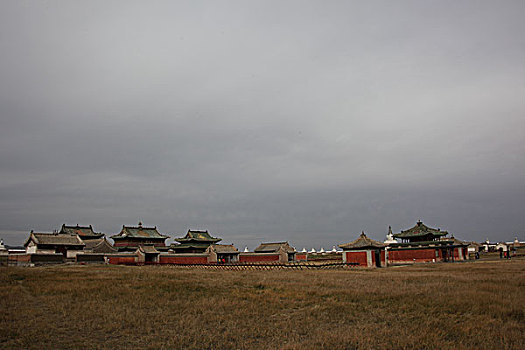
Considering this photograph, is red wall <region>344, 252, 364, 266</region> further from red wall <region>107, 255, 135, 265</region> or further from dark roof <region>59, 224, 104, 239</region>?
dark roof <region>59, 224, 104, 239</region>

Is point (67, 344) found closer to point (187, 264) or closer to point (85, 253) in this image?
point (187, 264)

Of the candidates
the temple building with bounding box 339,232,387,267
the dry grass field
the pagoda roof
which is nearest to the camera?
the dry grass field

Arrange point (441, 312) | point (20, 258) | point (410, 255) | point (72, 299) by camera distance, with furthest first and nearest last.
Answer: point (410, 255)
point (20, 258)
point (72, 299)
point (441, 312)

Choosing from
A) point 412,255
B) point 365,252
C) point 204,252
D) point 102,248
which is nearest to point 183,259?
point 204,252

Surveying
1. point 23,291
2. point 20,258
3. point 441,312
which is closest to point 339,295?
point 441,312

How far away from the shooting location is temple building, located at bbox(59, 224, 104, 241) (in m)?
78.9

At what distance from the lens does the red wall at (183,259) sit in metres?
58.2

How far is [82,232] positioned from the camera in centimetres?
8219

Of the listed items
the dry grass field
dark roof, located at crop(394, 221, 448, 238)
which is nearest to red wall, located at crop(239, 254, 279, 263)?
dark roof, located at crop(394, 221, 448, 238)

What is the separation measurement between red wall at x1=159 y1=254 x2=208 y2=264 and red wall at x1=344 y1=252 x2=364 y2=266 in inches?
912

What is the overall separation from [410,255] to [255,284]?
1700 inches

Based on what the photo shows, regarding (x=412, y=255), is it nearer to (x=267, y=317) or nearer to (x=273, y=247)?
(x=273, y=247)

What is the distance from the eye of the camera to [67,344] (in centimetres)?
1052

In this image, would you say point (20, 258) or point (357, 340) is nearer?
point (357, 340)
